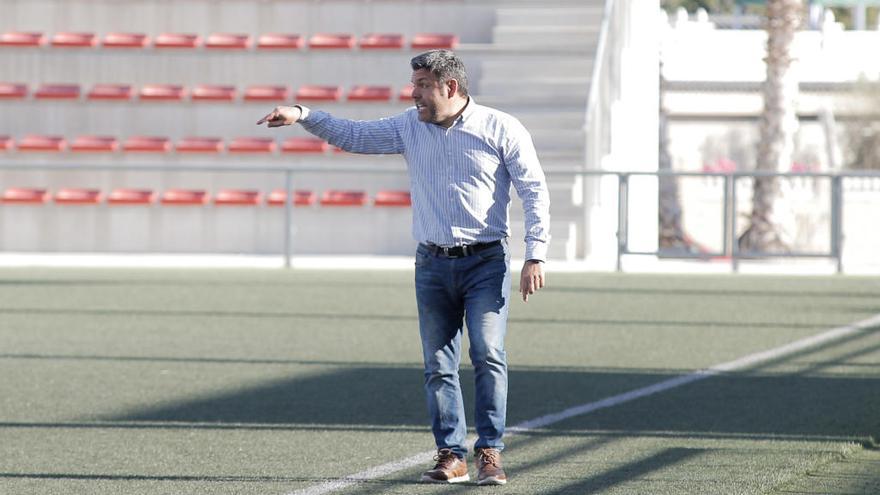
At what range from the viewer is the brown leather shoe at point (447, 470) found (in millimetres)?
6488

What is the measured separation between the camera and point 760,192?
79.5ft

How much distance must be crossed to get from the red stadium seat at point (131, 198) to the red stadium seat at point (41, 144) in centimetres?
115

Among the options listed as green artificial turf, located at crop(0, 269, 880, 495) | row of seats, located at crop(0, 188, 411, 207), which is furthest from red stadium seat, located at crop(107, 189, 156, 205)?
green artificial turf, located at crop(0, 269, 880, 495)

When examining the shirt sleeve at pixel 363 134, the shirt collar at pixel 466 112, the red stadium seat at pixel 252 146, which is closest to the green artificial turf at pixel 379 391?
the shirt sleeve at pixel 363 134

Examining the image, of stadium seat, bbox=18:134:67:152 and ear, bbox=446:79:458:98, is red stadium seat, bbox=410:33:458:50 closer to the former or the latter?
stadium seat, bbox=18:134:67:152

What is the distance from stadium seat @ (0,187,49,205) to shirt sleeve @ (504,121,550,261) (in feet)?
60.9

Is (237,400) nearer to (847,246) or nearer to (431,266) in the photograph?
(431,266)

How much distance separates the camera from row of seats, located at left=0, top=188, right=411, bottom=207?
23.9 meters

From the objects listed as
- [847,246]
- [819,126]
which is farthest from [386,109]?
[819,126]

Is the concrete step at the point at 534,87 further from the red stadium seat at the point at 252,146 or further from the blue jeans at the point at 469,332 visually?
the blue jeans at the point at 469,332

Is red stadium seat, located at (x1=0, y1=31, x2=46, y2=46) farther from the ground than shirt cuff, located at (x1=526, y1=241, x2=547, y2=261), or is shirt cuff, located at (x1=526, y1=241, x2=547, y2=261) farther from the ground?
red stadium seat, located at (x1=0, y1=31, x2=46, y2=46)

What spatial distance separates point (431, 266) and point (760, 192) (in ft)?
59.7

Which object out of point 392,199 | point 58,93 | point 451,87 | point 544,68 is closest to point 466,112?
point 451,87

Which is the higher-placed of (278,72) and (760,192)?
(278,72)
